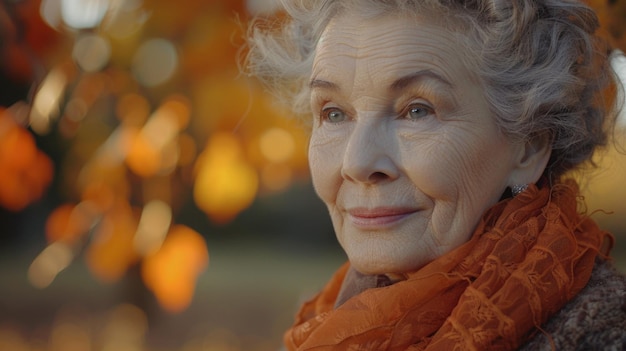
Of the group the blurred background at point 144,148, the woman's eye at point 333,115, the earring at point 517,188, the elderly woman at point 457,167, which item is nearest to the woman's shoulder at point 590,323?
the elderly woman at point 457,167

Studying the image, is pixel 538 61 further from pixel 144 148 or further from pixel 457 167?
pixel 144 148

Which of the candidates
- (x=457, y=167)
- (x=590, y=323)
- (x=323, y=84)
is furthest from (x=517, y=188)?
(x=323, y=84)

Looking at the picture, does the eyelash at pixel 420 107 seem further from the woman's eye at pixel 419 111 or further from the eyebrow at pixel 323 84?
the eyebrow at pixel 323 84

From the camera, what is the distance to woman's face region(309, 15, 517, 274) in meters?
2.13

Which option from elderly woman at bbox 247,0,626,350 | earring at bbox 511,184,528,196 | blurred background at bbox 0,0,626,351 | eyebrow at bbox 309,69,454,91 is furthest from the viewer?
blurred background at bbox 0,0,626,351

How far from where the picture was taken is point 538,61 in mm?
2189

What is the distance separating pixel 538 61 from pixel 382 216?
557mm

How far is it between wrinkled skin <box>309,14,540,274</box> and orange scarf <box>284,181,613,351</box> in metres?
0.08

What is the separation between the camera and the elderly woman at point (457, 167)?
2.02 m

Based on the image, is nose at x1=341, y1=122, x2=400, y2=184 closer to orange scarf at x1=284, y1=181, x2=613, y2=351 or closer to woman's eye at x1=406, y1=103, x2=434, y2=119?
woman's eye at x1=406, y1=103, x2=434, y2=119

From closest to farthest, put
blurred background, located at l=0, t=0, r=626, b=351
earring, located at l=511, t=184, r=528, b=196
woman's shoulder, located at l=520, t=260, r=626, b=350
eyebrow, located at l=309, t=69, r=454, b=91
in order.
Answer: woman's shoulder, located at l=520, t=260, r=626, b=350, eyebrow, located at l=309, t=69, r=454, b=91, earring, located at l=511, t=184, r=528, b=196, blurred background, located at l=0, t=0, r=626, b=351

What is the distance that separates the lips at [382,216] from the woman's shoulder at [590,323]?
437 mm

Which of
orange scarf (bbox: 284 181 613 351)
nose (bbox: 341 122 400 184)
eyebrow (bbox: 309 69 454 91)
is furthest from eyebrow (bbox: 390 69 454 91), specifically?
orange scarf (bbox: 284 181 613 351)

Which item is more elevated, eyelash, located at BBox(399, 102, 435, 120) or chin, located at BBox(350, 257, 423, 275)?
eyelash, located at BBox(399, 102, 435, 120)
